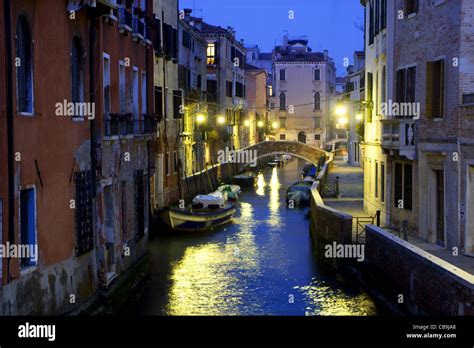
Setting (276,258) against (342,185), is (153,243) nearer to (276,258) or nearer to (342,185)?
(276,258)

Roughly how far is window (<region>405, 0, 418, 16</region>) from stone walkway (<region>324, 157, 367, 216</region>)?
22.4 feet

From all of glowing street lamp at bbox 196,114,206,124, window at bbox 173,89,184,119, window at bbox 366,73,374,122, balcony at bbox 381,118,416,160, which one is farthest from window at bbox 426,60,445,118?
glowing street lamp at bbox 196,114,206,124

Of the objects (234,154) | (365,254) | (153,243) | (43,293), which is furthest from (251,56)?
(43,293)

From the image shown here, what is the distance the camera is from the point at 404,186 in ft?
62.0

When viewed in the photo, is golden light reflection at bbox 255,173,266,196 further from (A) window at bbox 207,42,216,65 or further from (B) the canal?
(B) the canal

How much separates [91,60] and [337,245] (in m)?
8.23

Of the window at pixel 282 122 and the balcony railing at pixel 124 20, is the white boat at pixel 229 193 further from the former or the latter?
the window at pixel 282 122

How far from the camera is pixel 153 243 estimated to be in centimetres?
2467

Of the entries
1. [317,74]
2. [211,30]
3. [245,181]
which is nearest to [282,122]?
[317,74]

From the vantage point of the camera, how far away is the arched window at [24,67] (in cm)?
1029

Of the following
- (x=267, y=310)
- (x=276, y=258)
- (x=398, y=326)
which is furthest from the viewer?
(x=276, y=258)

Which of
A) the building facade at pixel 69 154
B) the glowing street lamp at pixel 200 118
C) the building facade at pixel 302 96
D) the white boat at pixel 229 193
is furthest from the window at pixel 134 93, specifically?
the building facade at pixel 302 96

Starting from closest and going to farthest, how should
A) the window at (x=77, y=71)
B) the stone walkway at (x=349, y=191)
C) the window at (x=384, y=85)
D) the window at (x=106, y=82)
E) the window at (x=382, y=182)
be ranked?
the window at (x=77, y=71)
the window at (x=106, y=82)
the window at (x=384, y=85)
the window at (x=382, y=182)
the stone walkway at (x=349, y=191)

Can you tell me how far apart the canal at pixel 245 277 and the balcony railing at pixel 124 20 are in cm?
536
